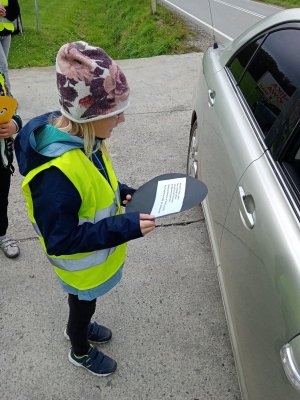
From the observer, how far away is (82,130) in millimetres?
1438

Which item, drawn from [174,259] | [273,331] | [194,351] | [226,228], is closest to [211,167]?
[226,228]

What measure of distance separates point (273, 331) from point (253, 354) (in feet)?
0.78

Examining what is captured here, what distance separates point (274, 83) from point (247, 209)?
687 millimetres

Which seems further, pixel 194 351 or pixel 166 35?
pixel 166 35

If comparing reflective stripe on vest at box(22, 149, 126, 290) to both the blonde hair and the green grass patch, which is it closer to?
the blonde hair

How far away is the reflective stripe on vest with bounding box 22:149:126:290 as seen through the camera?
4.53 feet

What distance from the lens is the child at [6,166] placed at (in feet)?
7.37

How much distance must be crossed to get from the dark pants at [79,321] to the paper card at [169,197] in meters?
0.58

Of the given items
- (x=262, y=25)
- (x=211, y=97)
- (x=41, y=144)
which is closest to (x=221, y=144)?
(x=211, y=97)

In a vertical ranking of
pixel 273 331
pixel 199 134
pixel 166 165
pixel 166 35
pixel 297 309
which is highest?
pixel 297 309

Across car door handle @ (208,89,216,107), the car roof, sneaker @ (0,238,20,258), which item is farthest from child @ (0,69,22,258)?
the car roof

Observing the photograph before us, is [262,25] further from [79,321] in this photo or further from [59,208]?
[79,321]

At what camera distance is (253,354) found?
1.52 m

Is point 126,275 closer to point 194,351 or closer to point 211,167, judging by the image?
point 194,351
